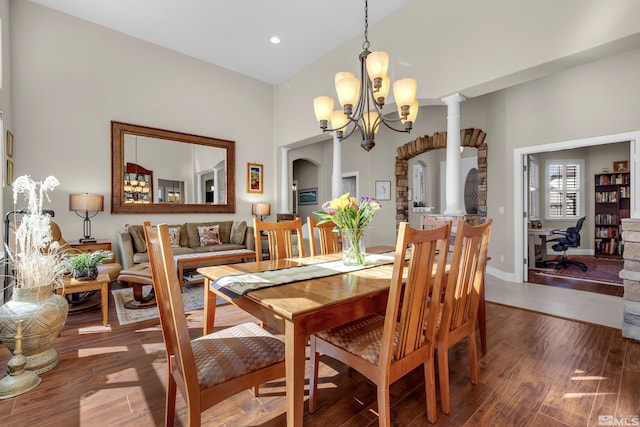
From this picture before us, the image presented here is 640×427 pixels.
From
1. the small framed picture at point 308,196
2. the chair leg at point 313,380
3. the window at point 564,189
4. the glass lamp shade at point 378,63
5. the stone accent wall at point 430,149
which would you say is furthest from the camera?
the small framed picture at point 308,196

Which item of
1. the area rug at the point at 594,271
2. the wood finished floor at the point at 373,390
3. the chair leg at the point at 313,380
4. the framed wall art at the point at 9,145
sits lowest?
the wood finished floor at the point at 373,390

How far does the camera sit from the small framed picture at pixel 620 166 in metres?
6.30

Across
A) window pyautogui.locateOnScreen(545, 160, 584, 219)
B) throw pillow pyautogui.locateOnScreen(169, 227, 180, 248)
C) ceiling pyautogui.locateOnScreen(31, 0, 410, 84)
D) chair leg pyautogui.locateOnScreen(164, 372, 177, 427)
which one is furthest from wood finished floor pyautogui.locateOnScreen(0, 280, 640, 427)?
window pyautogui.locateOnScreen(545, 160, 584, 219)

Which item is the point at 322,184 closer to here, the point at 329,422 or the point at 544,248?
the point at 544,248

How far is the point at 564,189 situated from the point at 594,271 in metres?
2.69

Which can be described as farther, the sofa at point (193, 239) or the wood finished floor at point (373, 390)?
the sofa at point (193, 239)

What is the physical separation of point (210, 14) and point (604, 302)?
619 centimetres

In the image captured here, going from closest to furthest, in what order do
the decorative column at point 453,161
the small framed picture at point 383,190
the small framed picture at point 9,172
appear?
the small framed picture at point 9,172, the decorative column at point 453,161, the small framed picture at point 383,190

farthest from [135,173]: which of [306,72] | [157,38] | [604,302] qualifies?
[604,302]

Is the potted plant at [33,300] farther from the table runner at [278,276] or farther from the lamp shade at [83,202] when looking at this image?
the lamp shade at [83,202]

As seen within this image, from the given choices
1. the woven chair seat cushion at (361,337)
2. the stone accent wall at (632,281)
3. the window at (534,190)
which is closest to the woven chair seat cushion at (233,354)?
the woven chair seat cushion at (361,337)

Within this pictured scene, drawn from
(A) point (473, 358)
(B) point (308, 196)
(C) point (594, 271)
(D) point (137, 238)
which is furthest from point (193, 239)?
(C) point (594, 271)

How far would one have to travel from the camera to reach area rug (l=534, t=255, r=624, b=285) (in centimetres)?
460

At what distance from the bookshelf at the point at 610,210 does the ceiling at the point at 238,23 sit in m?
6.14
